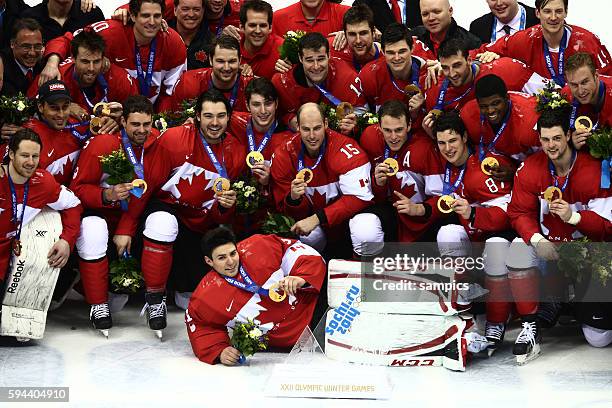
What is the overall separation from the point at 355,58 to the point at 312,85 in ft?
1.11

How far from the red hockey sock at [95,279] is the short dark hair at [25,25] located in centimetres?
140

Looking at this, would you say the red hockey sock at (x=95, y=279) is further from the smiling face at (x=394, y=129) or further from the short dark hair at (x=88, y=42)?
the smiling face at (x=394, y=129)

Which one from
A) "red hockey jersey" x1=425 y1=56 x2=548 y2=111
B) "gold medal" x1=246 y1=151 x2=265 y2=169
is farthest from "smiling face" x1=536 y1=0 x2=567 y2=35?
"gold medal" x1=246 y1=151 x2=265 y2=169

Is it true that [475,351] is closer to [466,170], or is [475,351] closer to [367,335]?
[367,335]

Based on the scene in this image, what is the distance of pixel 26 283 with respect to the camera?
6.59m

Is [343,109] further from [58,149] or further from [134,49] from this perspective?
[58,149]

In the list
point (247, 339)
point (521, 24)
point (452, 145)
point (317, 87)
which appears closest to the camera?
point (247, 339)

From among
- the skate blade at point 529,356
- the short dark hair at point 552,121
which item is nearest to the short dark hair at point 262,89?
the short dark hair at point 552,121

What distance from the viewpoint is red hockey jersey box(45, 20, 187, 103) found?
7.48 meters

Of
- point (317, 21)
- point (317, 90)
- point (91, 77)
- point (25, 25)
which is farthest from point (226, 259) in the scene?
point (317, 21)

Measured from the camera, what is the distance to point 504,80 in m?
7.05

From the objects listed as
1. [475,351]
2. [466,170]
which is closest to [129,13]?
[466,170]

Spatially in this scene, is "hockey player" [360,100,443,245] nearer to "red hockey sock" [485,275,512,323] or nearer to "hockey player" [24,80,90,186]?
"red hockey sock" [485,275,512,323]

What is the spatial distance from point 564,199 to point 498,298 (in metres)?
0.58
